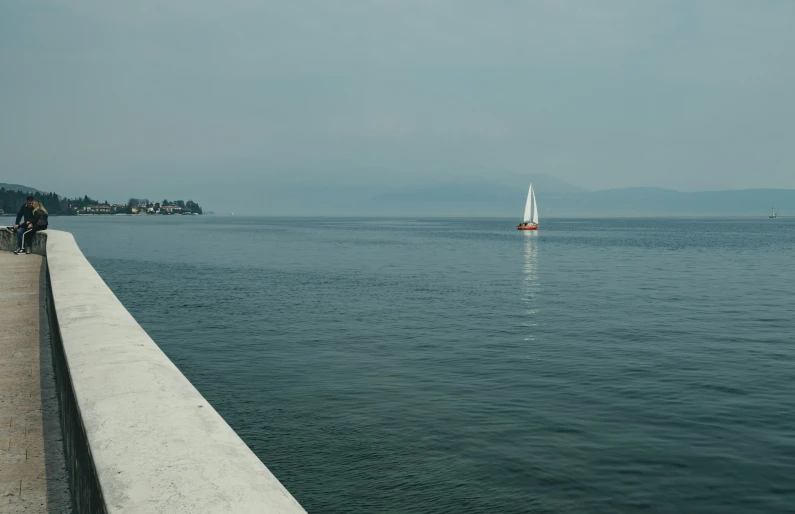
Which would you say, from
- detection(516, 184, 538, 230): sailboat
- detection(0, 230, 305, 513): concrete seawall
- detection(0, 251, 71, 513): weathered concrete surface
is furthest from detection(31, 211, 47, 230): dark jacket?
detection(516, 184, 538, 230): sailboat

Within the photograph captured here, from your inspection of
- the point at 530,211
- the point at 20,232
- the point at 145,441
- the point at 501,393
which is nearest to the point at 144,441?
the point at 145,441

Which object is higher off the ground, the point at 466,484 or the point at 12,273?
the point at 12,273

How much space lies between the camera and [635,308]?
31.9m

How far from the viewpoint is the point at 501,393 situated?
16016 mm

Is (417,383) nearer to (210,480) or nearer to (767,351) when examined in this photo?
(767,351)

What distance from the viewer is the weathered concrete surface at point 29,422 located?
534 cm

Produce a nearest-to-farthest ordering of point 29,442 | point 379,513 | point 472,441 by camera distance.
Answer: point 29,442 → point 379,513 → point 472,441

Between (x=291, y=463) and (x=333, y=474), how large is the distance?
2.83ft

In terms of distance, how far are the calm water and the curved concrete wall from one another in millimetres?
4695

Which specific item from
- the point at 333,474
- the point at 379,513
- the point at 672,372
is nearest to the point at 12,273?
the point at 333,474

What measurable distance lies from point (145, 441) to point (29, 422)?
3263 millimetres

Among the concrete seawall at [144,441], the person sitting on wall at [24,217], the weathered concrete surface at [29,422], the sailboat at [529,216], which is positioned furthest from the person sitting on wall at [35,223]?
the sailboat at [529,216]

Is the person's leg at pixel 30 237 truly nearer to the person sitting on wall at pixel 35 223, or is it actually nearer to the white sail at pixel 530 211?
the person sitting on wall at pixel 35 223

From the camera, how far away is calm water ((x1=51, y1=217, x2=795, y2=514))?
10.9 metres
